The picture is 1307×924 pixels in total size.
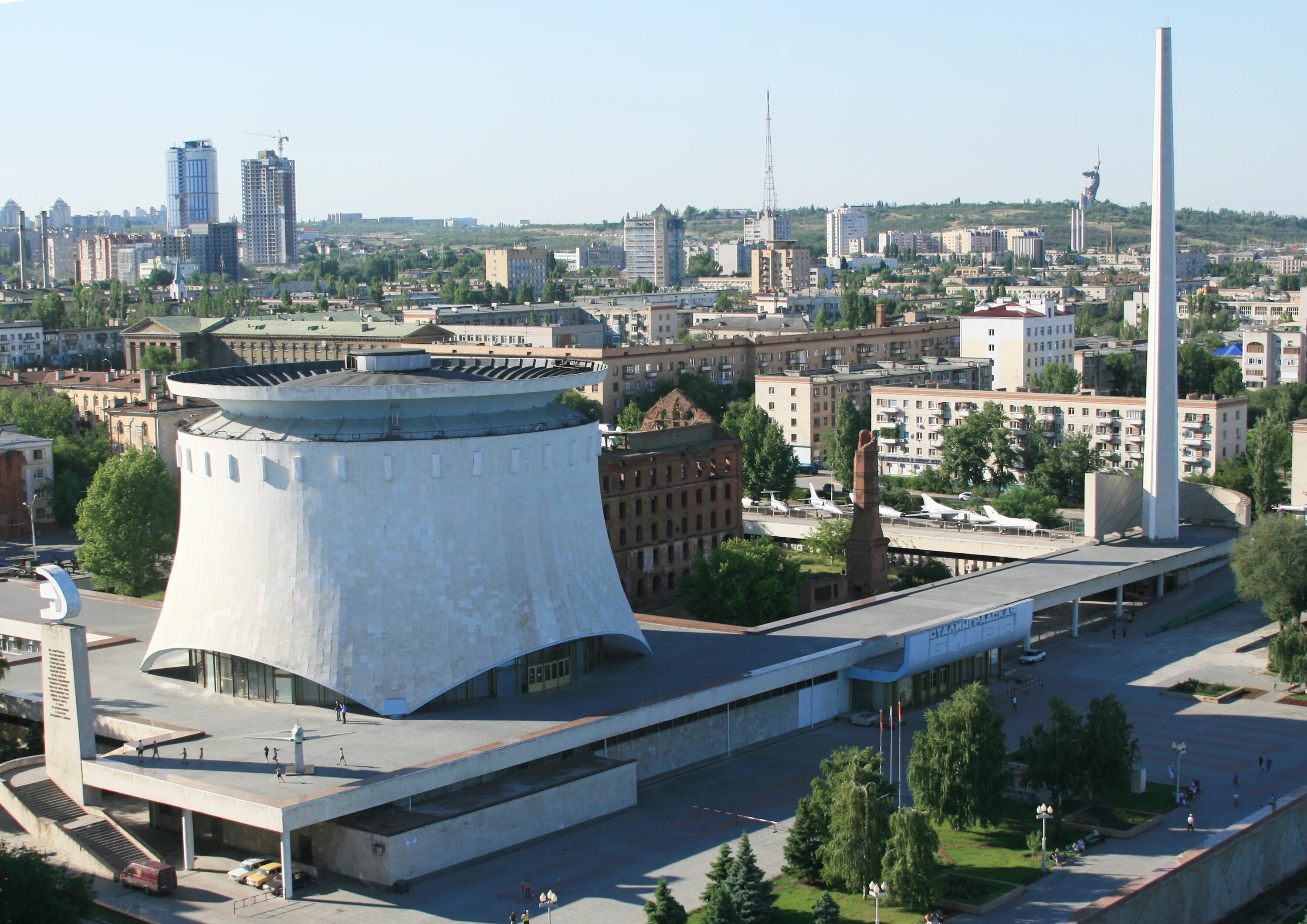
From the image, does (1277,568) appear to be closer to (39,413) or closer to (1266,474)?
(1266,474)

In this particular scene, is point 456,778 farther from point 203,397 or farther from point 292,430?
point 203,397

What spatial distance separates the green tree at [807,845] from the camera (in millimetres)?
33719

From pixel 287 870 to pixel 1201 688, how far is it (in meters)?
28.5

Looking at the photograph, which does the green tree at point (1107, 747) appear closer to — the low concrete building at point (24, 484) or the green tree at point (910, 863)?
the green tree at point (910, 863)

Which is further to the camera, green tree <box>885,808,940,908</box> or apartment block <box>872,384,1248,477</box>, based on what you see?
apartment block <box>872,384,1248,477</box>

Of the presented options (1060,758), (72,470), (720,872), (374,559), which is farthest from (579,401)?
(720,872)

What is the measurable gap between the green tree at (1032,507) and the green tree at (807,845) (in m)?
38.8

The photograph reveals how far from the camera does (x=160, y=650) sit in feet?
138

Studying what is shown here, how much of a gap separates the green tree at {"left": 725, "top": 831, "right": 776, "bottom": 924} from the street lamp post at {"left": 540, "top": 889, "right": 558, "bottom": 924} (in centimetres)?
322

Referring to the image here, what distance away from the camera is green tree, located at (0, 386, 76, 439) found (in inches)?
3639

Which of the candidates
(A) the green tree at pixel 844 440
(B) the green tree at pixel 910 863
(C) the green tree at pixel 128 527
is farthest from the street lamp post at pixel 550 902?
(A) the green tree at pixel 844 440

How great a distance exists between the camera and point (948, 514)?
71375 mm

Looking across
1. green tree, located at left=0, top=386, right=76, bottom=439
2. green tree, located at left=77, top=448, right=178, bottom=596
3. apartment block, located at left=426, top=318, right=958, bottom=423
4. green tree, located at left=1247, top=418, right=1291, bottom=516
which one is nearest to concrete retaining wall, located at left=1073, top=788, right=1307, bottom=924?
green tree, located at left=1247, top=418, right=1291, bottom=516

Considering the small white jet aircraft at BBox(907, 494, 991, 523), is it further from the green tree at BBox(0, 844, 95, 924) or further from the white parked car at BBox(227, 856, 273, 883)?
the green tree at BBox(0, 844, 95, 924)
